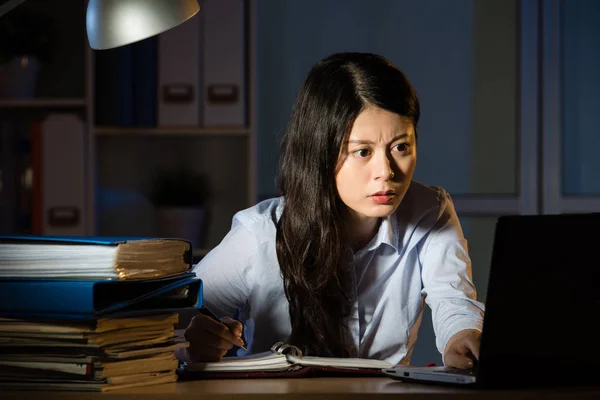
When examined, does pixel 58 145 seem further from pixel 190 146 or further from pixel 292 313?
pixel 292 313

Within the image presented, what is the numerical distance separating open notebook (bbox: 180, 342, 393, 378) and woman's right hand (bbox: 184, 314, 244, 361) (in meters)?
0.09

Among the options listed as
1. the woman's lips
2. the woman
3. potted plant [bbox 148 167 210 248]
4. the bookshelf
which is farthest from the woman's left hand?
the bookshelf

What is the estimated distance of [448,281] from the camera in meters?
1.54

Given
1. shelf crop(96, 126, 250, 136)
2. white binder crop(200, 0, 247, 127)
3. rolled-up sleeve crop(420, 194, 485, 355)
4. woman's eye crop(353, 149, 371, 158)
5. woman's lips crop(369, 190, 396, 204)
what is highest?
white binder crop(200, 0, 247, 127)

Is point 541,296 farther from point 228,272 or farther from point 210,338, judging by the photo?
point 228,272

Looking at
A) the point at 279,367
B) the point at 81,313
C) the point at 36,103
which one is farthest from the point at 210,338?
the point at 36,103

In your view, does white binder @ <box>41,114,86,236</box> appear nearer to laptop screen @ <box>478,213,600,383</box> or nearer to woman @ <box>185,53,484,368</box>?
woman @ <box>185,53,484,368</box>

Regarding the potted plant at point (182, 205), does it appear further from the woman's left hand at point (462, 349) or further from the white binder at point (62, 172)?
the woman's left hand at point (462, 349)

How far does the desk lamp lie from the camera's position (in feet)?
4.02

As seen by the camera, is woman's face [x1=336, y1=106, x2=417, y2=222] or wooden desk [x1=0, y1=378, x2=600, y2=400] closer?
wooden desk [x1=0, y1=378, x2=600, y2=400]

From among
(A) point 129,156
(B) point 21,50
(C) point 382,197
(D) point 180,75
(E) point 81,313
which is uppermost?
(B) point 21,50

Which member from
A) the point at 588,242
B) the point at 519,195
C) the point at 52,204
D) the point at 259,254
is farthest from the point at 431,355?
the point at 588,242

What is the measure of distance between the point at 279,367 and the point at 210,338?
178 mm

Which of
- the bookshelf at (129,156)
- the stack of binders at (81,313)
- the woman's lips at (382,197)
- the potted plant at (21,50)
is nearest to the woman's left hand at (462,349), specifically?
the woman's lips at (382,197)
